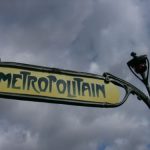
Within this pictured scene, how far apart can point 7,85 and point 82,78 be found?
1297 mm

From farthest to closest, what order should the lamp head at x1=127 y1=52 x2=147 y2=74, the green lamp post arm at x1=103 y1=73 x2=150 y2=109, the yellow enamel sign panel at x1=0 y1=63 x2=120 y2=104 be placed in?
the lamp head at x1=127 y1=52 x2=147 y2=74, the green lamp post arm at x1=103 y1=73 x2=150 y2=109, the yellow enamel sign panel at x1=0 y1=63 x2=120 y2=104

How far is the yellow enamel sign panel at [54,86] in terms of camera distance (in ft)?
22.1

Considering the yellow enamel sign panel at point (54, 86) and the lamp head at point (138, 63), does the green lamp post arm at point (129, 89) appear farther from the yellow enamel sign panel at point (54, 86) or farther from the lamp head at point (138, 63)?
the lamp head at point (138, 63)

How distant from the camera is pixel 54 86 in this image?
276 inches

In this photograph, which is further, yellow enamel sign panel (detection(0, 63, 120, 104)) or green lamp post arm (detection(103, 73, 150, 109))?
green lamp post arm (detection(103, 73, 150, 109))

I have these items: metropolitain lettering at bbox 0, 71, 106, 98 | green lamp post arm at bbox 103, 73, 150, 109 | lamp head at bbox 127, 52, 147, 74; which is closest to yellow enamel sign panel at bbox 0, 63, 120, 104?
metropolitain lettering at bbox 0, 71, 106, 98

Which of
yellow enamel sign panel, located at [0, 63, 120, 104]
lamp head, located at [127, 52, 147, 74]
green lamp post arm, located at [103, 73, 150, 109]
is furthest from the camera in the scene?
lamp head, located at [127, 52, 147, 74]

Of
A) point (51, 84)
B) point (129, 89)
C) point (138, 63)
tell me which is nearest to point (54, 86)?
point (51, 84)

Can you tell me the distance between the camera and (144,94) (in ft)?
26.4

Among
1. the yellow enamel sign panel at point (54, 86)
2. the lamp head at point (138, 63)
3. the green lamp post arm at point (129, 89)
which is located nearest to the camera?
the yellow enamel sign panel at point (54, 86)

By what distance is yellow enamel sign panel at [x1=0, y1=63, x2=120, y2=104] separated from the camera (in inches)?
A: 265

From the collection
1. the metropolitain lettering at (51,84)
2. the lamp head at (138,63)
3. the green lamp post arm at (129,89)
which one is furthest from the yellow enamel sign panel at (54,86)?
the lamp head at (138,63)

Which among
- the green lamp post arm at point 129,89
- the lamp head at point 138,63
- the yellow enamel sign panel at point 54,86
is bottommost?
the yellow enamel sign panel at point 54,86

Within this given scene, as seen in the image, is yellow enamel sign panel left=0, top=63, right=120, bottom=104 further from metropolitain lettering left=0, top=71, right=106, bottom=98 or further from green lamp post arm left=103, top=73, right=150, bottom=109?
green lamp post arm left=103, top=73, right=150, bottom=109
